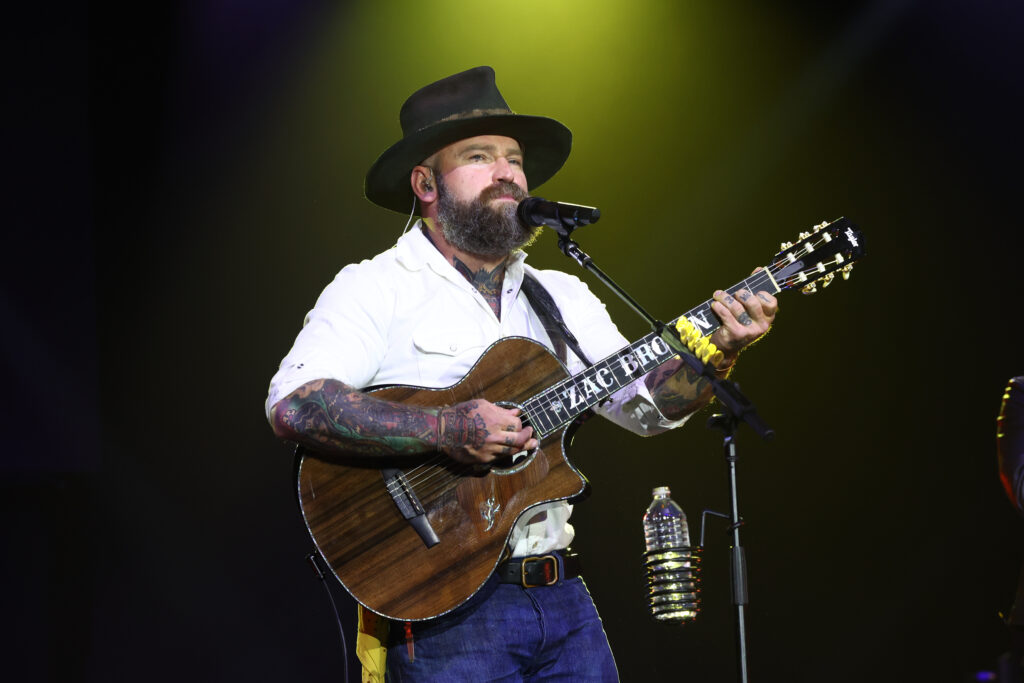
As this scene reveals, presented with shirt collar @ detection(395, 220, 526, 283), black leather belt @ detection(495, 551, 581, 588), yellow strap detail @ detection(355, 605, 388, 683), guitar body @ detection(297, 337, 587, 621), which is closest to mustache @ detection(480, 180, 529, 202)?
shirt collar @ detection(395, 220, 526, 283)

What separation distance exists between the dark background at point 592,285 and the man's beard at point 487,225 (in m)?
1.72

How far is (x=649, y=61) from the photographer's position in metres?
4.86

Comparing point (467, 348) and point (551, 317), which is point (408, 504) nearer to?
point (467, 348)

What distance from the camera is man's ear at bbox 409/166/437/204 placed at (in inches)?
126

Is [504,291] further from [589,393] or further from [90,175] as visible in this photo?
[90,175]

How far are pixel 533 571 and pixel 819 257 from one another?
120cm

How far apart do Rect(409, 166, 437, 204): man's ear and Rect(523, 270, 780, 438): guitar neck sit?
85cm

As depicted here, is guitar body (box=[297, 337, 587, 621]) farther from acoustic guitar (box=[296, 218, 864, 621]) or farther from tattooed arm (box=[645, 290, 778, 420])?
tattooed arm (box=[645, 290, 778, 420])

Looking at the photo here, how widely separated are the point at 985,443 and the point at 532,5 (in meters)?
3.04

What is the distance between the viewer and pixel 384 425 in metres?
2.52

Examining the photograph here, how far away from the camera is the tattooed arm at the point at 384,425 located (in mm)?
2494

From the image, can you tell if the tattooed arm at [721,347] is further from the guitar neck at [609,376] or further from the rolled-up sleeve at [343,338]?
the rolled-up sleeve at [343,338]

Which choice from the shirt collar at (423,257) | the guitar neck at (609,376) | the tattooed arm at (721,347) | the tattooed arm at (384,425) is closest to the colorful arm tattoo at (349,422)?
the tattooed arm at (384,425)

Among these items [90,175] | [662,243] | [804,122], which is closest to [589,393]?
[662,243]
